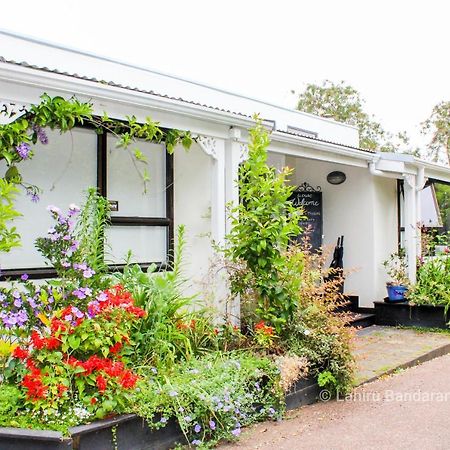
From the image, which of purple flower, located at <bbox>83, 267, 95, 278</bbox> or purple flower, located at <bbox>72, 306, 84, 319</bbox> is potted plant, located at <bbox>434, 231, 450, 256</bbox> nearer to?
purple flower, located at <bbox>83, 267, 95, 278</bbox>

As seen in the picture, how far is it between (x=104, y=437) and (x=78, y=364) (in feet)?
1.85

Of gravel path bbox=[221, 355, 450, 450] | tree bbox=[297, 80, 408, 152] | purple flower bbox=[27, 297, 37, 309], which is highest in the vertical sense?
tree bbox=[297, 80, 408, 152]

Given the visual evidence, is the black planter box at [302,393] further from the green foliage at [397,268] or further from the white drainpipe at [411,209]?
the white drainpipe at [411,209]

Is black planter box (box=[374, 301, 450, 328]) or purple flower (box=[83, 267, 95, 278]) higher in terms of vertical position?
purple flower (box=[83, 267, 95, 278])

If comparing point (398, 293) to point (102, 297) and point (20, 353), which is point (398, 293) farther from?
point (20, 353)

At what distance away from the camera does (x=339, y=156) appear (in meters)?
9.46

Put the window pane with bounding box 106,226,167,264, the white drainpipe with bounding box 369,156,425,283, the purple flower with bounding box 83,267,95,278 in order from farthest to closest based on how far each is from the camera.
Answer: the white drainpipe with bounding box 369,156,425,283, the window pane with bounding box 106,226,167,264, the purple flower with bounding box 83,267,95,278

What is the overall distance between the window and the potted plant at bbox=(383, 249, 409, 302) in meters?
4.77

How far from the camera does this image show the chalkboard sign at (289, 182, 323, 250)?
36.4ft

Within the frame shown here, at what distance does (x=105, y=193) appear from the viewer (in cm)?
693

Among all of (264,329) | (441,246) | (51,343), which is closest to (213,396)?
(264,329)

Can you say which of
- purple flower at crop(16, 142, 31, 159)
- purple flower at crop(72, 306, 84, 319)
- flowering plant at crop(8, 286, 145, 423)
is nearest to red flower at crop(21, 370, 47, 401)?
flowering plant at crop(8, 286, 145, 423)

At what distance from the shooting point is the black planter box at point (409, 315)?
9.69 m

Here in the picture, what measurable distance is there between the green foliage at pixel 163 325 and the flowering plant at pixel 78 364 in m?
0.47
